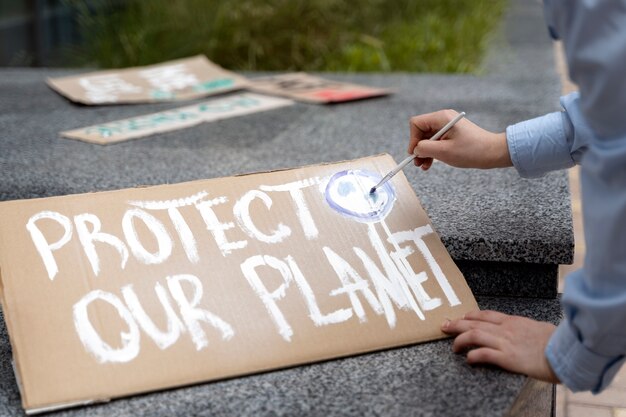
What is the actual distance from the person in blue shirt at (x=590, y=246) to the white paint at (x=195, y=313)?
0.35 metres

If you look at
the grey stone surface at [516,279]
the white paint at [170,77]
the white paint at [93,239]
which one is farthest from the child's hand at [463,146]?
the white paint at [170,77]

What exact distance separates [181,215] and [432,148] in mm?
444

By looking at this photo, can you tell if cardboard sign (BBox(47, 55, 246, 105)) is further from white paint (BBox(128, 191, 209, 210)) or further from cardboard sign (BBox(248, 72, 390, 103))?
white paint (BBox(128, 191, 209, 210))

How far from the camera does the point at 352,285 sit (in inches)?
52.6

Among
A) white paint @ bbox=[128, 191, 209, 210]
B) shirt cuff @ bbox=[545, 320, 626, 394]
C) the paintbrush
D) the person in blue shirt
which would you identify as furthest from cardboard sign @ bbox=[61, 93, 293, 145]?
shirt cuff @ bbox=[545, 320, 626, 394]

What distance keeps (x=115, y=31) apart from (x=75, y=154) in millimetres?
2350

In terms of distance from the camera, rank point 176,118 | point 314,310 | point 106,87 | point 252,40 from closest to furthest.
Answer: point 314,310
point 176,118
point 106,87
point 252,40

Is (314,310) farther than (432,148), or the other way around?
(432,148)

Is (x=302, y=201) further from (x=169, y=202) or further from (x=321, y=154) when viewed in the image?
(x=321, y=154)

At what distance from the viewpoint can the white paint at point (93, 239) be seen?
4.25ft

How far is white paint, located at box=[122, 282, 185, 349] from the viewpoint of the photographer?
1211 mm

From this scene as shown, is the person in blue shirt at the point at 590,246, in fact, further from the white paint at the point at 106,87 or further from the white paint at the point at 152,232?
the white paint at the point at 106,87

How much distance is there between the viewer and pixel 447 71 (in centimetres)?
411

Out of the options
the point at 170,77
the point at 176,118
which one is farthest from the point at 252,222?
the point at 170,77
